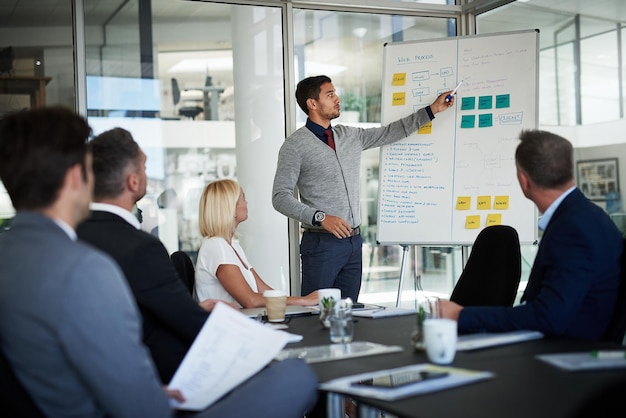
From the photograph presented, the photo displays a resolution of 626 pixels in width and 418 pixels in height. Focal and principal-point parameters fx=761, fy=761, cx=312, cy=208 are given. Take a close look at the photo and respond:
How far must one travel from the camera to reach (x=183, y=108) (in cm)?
525

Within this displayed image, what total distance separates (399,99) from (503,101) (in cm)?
66

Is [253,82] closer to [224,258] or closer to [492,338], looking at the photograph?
[224,258]

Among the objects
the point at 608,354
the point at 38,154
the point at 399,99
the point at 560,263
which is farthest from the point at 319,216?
the point at 38,154

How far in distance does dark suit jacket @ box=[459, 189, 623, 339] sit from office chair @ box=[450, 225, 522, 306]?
639 mm

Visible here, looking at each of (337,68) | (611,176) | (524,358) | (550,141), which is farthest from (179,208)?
(524,358)

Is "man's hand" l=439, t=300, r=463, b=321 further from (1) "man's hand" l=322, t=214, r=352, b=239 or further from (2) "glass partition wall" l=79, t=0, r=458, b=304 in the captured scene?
(2) "glass partition wall" l=79, t=0, r=458, b=304

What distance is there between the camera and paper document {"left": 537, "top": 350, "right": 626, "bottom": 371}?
5.40 ft

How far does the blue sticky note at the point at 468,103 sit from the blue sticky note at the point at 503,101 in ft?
0.49

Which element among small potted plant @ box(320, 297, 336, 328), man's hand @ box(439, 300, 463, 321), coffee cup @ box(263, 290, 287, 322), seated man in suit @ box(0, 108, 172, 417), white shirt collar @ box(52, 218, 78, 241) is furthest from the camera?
coffee cup @ box(263, 290, 287, 322)

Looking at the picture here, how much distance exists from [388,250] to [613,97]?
76.7 inches

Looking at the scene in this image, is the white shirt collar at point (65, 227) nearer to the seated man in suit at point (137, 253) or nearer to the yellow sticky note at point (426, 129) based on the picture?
the seated man in suit at point (137, 253)

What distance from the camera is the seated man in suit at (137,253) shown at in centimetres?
203

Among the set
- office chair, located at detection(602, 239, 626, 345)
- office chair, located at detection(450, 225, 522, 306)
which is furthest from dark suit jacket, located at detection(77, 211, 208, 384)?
office chair, located at detection(450, 225, 522, 306)

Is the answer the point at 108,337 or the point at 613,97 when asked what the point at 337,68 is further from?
the point at 108,337
